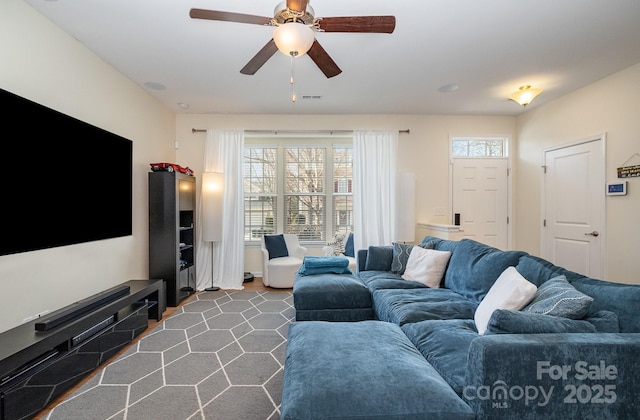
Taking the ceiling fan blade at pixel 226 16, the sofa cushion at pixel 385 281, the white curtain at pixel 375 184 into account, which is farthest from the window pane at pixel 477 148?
the ceiling fan blade at pixel 226 16

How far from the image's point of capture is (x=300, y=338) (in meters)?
1.57

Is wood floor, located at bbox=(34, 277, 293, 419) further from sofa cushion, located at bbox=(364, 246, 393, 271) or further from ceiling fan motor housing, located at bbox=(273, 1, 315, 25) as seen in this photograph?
ceiling fan motor housing, located at bbox=(273, 1, 315, 25)

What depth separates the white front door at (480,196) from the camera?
4641 millimetres

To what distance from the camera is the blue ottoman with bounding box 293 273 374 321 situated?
265 cm

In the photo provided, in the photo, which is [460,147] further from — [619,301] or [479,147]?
[619,301]

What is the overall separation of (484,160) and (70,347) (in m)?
5.39

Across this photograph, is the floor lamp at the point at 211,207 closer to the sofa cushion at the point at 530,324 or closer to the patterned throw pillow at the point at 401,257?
the patterned throw pillow at the point at 401,257

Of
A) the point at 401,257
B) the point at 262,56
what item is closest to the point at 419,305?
Result: the point at 401,257

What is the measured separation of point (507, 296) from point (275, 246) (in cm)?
343

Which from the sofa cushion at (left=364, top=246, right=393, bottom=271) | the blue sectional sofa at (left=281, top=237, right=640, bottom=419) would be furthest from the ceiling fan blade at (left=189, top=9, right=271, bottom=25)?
the sofa cushion at (left=364, top=246, right=393, bottom=271)

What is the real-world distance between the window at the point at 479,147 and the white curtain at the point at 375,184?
1082mm

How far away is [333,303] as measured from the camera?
8.71ft

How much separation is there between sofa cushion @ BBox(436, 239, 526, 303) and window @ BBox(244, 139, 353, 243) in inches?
102

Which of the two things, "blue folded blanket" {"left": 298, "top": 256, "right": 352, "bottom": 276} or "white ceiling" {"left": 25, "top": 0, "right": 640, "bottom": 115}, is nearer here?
"white ceiling" {"left": 25, "top": 0, "right": 640, "bottom": 115}
